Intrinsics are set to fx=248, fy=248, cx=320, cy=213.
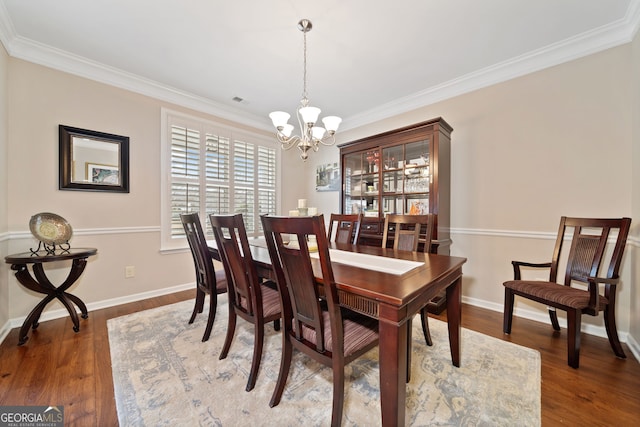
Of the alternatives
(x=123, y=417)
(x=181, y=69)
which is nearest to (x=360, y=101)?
(x=181, y=69)

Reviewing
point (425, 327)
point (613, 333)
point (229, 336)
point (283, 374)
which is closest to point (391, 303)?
point (283, 374)

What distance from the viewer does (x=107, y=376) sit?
1602mm

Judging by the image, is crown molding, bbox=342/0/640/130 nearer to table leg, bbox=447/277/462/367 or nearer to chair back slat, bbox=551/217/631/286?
chair back slat, bbox=551/217/631/286

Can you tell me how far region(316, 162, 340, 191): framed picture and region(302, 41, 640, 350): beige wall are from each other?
1682 millimetres

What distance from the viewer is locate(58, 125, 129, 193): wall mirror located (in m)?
2.48

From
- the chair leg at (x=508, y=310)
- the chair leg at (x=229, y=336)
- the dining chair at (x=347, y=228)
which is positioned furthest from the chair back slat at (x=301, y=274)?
the chair leg at (x=508, y=310)

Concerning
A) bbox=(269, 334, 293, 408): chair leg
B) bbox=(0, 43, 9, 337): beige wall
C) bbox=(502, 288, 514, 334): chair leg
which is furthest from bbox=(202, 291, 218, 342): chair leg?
bbox=(502, 288, 514, 334): chair leg

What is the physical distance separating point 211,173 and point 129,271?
1.56 metres

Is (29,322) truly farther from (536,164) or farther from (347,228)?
(536,164)

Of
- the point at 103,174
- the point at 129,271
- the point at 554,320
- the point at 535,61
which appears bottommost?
the point at 554,320

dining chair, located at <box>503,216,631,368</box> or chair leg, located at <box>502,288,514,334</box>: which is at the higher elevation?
dining chair, located at <box>503,216,631,368</box>

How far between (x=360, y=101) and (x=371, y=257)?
97.9 inches

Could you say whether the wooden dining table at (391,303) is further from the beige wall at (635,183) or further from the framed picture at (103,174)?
the framed picture at (103,174)

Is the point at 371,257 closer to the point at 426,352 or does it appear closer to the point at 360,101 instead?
the point at 426,352
